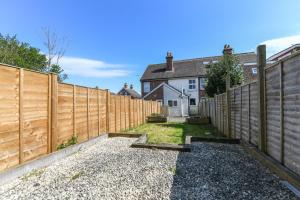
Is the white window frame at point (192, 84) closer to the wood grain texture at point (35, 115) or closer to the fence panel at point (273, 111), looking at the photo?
the fence panel at point (273, 111)

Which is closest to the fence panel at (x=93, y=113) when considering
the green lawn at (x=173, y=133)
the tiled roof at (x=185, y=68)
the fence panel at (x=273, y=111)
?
the green lawn at (x=173, y=133)

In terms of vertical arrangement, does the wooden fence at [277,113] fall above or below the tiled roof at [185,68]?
below

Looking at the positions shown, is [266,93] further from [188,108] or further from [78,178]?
[188,108]

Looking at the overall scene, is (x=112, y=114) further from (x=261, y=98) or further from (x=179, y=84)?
(x=179, y=84)

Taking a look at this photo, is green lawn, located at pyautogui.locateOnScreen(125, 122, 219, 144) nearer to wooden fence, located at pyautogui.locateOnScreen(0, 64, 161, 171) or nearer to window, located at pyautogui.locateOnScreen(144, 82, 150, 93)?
wooden fence, located at pyautogui.locateOnScreen(0, 64, 161, 171)

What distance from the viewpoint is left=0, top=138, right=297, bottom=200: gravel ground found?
329 centimetres

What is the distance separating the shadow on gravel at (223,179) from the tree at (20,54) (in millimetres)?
23919

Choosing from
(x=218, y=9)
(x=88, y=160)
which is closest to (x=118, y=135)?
(x=88, y=160)

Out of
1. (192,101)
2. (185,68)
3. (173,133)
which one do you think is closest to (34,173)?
(173,133)

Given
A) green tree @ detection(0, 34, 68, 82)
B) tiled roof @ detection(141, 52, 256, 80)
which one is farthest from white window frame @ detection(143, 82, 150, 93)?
green tree @ detection(0, 34, 68, 82)

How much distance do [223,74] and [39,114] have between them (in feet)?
49.3

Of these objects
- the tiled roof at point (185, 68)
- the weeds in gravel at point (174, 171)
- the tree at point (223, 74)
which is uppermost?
the tiled roof at point (185, 68)

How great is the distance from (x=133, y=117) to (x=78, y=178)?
32.3 feet

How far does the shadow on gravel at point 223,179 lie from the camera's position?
3.22 m
